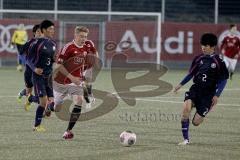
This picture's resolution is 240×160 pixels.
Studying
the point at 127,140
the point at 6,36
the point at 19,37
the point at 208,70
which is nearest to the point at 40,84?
the point at 127,140

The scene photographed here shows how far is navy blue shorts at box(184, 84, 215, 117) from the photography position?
1150 cm

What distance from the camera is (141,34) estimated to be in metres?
32.6

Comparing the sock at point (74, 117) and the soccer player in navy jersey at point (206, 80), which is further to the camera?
the sock at point (74, 117)

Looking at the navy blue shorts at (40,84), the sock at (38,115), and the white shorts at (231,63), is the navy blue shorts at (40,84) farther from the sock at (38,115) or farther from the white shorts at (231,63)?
the white shorts at (231,63)

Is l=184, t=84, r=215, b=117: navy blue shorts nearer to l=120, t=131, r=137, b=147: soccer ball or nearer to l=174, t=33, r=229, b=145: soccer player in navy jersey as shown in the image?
l=174, t=33, r=229, b=145: soccer player in navy jersey

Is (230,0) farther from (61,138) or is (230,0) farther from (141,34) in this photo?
(61,138)

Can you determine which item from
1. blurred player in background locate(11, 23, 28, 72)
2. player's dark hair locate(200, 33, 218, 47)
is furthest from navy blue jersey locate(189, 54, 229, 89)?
blurred player in background locate(11, 23, 28, 72)

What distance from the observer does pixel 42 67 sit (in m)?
13.0

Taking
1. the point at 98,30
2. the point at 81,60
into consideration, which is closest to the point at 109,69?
the point at 98,30

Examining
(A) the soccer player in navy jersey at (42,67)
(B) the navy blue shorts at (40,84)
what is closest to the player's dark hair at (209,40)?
(A) the soccer player in navy jersey at (42,67)

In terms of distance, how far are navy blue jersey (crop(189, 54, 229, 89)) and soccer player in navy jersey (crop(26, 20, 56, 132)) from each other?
2.76 metres

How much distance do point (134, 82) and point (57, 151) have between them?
15057mm

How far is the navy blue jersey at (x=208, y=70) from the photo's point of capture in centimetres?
A: 1155

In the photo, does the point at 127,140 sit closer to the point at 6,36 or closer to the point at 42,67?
the point at 42,67
